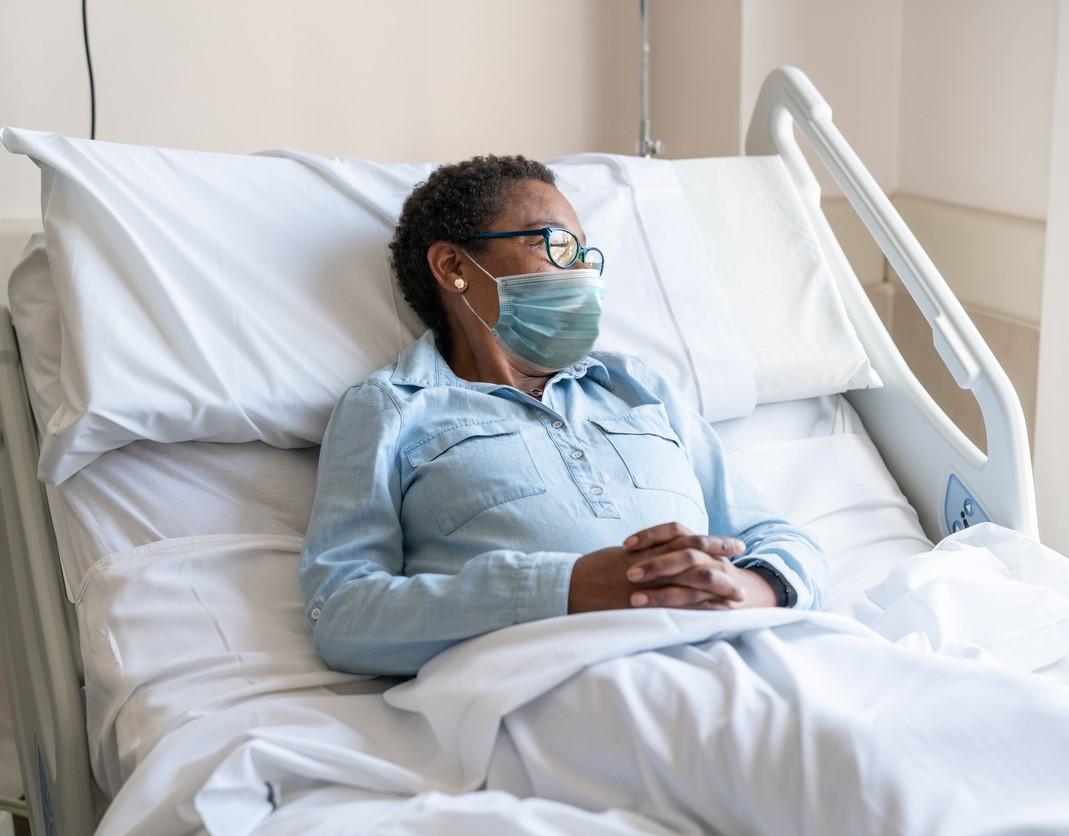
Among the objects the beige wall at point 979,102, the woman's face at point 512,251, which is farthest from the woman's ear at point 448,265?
the beige wall at point 979,102

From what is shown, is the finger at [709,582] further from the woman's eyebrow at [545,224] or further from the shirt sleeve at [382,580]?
the woman's eyebrow at [545,224]

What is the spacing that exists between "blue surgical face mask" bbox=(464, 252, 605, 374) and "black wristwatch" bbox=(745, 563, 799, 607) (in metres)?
0.42

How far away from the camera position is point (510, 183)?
1.77m

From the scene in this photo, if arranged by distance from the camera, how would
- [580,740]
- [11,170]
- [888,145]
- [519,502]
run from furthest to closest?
[888,145], [11,170], [519,502], [580,740]

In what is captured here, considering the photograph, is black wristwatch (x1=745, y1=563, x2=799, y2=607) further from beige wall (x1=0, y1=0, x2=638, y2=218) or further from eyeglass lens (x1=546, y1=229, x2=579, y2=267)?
beige wall (x1=0, y1=0, x2=638, y2=218)

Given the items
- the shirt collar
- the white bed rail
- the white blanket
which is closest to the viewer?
the white blanket

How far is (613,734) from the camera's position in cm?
119

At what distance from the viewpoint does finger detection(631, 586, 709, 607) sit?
1.34 meters

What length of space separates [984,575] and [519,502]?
644 mm

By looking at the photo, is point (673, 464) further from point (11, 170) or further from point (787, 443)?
point (11, 170)

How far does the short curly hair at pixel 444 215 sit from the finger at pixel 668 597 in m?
0.63

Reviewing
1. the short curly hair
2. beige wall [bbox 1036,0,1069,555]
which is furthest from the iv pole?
the short curly hair

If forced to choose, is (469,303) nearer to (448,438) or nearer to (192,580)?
(448,438)

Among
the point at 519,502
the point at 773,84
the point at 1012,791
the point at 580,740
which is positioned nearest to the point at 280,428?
the point at 519,502
